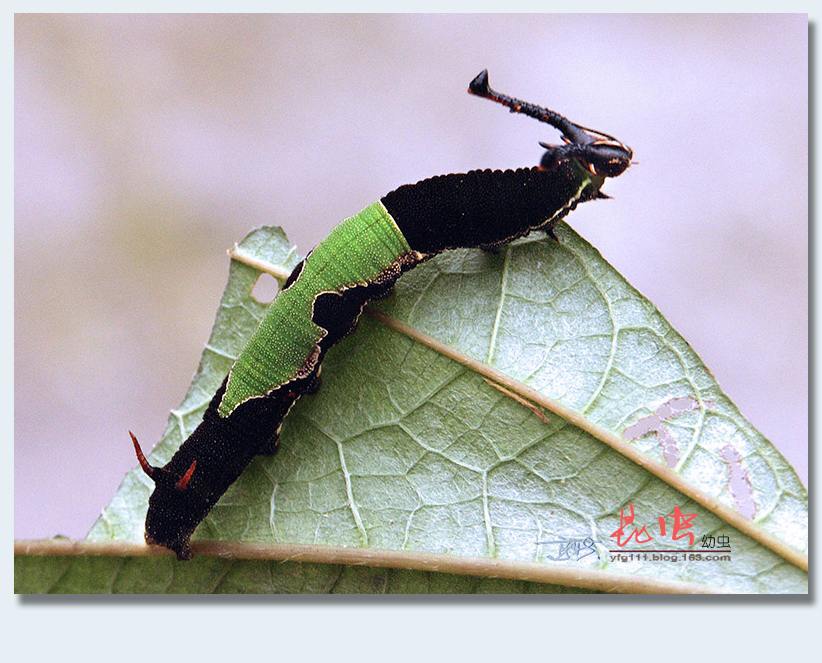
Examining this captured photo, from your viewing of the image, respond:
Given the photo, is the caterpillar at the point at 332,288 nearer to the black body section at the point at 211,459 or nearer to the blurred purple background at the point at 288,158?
the black body section at the point at 211,459

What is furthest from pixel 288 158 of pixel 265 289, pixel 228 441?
pixel 228 441

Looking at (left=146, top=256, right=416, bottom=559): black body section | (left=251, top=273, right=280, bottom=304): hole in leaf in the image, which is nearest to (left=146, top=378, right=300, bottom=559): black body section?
(left=146, top=256, right=416, bottom=559): black body section

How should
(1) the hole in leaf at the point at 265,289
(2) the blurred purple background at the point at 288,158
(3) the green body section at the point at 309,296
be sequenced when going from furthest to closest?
(2) the blurred purple background at the point at 288,158
(1) the hole in leaf at the point at 265,289
(3) the green body section at the point at 309,296

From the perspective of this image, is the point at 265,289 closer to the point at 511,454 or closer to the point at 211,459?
the point at 211,459

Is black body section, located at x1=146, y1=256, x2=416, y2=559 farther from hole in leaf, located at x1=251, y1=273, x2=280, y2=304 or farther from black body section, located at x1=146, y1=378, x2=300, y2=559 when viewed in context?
hole in leaf, located at x1=251, y1=273, x2=280, y2=304

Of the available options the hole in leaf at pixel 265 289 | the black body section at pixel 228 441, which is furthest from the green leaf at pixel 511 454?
the hole in leaf at pixel 265 289

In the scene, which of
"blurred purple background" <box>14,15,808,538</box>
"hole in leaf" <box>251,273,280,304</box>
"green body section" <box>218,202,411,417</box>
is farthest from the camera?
"blurred purple background" <box>14,15,808,538</box>

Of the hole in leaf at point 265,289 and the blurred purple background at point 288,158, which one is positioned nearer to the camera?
the hole in leaf at point 265,289
